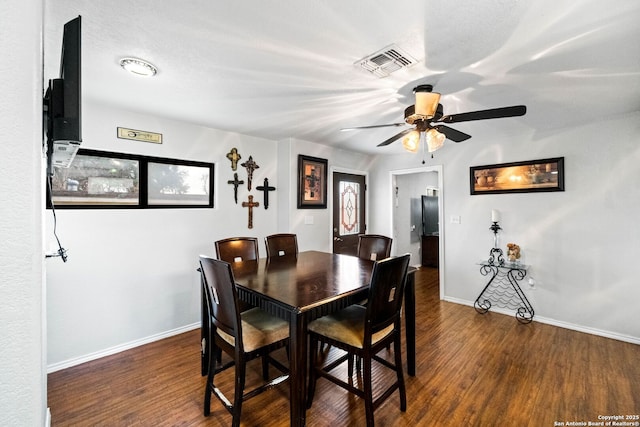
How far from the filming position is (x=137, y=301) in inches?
113

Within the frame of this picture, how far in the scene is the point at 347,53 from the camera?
5.75 feet

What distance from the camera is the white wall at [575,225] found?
9.73 feet

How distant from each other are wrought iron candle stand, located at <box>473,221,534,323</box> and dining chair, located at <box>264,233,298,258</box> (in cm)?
246

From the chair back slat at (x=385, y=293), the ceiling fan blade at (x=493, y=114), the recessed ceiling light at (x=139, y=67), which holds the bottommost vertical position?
the chair back slat at (x=385, y=293)

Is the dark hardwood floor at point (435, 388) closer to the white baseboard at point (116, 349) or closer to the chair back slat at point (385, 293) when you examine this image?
the white baseboard at point (116, 349)

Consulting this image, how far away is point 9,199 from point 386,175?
478 cm

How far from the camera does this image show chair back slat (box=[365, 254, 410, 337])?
5.58 ft

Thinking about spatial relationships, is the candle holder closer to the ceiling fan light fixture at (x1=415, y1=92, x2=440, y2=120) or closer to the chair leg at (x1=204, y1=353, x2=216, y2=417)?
the ceiling fan light fixture at (x1=415, y1=92, x2=440, y2=120)

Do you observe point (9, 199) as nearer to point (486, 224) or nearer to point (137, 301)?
point (137, 301)

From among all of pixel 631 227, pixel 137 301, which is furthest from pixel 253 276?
pixel 631 227

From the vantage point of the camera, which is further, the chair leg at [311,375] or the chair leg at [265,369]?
the chair leg at [265,369]

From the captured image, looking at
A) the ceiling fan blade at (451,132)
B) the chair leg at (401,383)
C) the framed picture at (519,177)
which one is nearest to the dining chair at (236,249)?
the chair leg at (401,383)

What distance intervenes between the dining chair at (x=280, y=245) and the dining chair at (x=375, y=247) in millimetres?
771

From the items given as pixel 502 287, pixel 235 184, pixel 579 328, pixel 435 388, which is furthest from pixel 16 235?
pixel 579 328
